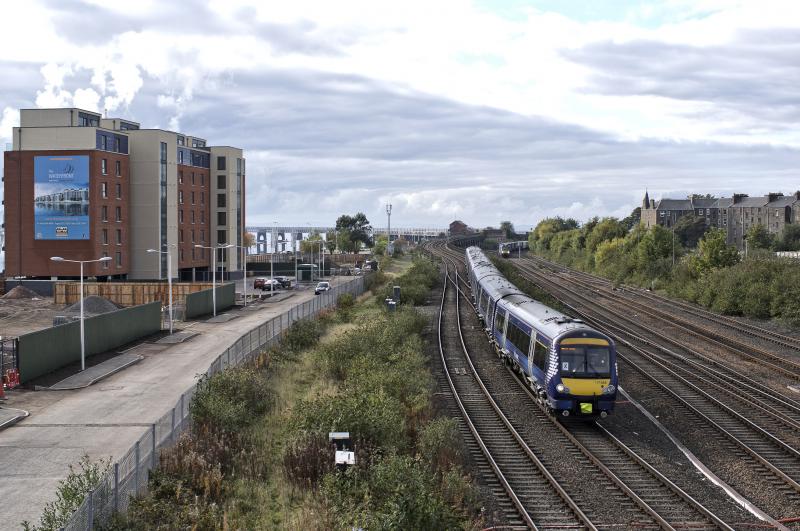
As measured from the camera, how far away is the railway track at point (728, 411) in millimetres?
19906

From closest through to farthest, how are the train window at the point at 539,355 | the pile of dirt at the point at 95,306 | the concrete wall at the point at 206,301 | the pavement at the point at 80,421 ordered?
the pavement at the point at 80,421, the train window at the point at 539,355, the pile of dirt at the point at 95,306, the concrete wall at the point at 206,301

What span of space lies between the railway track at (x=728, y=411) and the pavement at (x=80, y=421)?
17.7m

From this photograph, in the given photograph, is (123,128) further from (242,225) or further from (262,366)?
(262,366)

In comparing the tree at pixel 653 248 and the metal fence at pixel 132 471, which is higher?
the tree at pixel 653 248

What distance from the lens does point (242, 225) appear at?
342 ft

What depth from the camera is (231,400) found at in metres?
23.9

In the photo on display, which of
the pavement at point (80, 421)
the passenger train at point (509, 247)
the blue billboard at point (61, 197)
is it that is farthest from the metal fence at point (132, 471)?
the passenger train at point (509, 247)

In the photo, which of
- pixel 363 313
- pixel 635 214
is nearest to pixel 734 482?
pixel 363 313

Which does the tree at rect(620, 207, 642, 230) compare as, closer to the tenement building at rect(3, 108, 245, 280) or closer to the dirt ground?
the tenement building at rect(3, 108, 245, 280)

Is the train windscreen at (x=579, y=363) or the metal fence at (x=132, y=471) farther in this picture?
the train windscreen at (x=579, y=363)

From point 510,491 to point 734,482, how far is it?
19.4 feet

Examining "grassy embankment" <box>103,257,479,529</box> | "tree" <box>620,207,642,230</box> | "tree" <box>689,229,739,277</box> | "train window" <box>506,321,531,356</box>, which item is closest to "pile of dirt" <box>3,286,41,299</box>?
"grassy embankment" <box>103,257,479,529</box>

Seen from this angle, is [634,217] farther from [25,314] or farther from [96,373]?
[96,373]

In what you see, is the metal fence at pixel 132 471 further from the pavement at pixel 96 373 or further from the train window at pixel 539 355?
the train window at pixel 539 355
